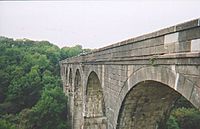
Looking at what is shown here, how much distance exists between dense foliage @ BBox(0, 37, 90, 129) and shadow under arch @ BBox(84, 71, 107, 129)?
953 cm

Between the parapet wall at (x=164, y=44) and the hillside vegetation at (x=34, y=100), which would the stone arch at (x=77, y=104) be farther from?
the parapet wall at (x=164, y=44)

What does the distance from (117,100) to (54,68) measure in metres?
46.8

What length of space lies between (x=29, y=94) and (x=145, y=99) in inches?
1333

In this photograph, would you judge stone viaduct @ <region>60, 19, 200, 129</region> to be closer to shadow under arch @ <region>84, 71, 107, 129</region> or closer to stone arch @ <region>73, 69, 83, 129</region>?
shadow under arch @ <region>84, 71, 107, 129</region>

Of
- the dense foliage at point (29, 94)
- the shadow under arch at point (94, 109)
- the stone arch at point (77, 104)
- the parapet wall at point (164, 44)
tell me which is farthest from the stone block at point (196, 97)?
the dense foliage at point (29, 94)

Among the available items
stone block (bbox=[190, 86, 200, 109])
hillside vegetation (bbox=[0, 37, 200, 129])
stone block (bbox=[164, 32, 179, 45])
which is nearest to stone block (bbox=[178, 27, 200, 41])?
stone block (bbox=[164, 32, 179, 45])

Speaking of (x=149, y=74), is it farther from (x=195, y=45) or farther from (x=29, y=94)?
(x=29, y=94)

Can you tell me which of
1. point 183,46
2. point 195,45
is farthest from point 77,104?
point 195,45

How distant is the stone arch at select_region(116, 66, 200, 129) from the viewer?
7.46m

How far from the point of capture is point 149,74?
7090 mm

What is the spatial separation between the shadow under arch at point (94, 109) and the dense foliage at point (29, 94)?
375 inches

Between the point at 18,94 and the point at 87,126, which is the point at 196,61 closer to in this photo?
the point at 87,126

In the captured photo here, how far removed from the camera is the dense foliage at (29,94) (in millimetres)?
31312

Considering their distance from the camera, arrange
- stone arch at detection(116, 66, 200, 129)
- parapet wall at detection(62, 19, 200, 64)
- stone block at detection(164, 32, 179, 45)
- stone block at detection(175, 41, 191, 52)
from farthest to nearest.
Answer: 1. stone arch at detection(116, 66, 200, 129)
2. stone block at detection(164, 32, 179, 45)
3. stone block at detection(175, 41, 191, 52)
4. parapet wall at detection(62, 19, 200, 64)
